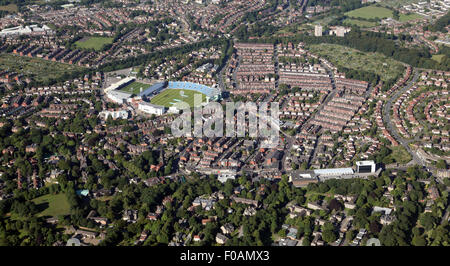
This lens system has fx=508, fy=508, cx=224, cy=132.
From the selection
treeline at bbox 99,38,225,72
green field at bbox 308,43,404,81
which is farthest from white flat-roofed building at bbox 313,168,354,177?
treeline at bbox 99,38,225,72

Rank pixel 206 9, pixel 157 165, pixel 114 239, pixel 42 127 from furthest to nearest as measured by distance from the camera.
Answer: pixel 206 9, pixel 42 127, pixel 157 165, pixel 114 239

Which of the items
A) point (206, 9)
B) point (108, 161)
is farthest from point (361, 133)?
point (206, 9)

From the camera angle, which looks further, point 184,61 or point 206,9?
point 206,9

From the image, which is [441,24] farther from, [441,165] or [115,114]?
[115,114]

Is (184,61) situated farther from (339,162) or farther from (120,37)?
(339,162)

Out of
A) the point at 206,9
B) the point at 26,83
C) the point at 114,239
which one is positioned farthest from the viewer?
the point at 206,9
